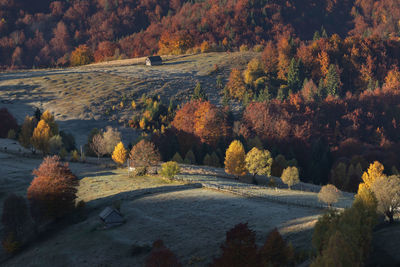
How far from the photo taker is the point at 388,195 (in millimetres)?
49094

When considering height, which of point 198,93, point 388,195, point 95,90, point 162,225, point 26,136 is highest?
point 198,93

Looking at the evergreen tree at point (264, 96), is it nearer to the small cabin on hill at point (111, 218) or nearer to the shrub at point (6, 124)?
the shrub at point (6, 124)

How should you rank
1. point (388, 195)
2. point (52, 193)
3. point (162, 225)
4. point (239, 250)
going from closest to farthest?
point (239, 250), point (388, 195), point (162, 225), point (52, 193)

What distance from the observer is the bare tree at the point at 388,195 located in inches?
1912

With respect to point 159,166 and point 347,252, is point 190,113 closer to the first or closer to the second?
point 159,166

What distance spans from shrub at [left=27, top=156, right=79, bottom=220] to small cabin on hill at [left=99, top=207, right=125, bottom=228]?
941 cm

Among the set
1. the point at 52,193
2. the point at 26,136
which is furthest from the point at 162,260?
the point at 26,136

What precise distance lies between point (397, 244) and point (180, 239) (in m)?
21.8

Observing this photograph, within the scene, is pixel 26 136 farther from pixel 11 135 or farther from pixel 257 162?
pixel 257 162

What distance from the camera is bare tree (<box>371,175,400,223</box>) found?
159 feet

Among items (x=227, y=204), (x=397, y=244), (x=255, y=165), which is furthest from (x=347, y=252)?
(x=255, y=165)

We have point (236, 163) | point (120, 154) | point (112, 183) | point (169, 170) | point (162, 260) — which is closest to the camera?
point (162, 260)

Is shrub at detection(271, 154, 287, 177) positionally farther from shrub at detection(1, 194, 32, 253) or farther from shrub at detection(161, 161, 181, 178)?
shrub at detection(1, 194, 32, 253)

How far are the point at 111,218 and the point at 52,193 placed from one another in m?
12.8
